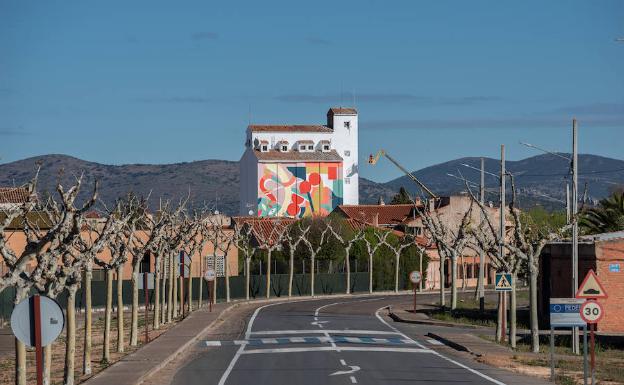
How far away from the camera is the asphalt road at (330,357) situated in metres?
29.8

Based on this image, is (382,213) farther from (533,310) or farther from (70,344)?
(70,344)

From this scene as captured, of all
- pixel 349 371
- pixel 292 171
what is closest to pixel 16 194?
pixel 349 371

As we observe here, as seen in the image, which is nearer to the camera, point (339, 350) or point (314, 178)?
point (339, 350)

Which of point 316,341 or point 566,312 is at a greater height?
point 566,312

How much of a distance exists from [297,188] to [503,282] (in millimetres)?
151861

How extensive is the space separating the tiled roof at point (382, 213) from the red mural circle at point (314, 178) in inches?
2284

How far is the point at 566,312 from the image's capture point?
2988 cm

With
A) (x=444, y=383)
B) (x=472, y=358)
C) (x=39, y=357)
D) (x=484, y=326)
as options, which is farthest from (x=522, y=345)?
(x=39, y=357)

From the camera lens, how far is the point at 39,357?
17297 mm

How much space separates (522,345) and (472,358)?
681 centimetres

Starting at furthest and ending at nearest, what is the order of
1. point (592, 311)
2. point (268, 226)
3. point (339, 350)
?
point (268, 226), point (339, 350), point (592, 311)

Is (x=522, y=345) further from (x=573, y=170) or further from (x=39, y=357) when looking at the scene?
(x=39, y=357)

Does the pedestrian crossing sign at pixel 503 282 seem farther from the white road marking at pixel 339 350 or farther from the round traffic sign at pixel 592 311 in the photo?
the round traffic sign at pixel 592 311

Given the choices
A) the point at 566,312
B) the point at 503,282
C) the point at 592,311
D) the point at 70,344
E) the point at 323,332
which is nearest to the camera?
the point at 592,311
